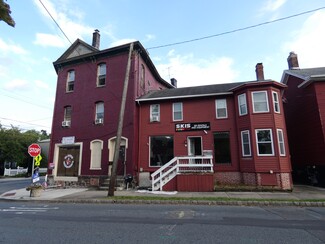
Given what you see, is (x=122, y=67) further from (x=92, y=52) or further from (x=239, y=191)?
(x=239, y=191)

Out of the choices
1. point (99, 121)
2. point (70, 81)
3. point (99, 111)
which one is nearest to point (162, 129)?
point (99, 121)

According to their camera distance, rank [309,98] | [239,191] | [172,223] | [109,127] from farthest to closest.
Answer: [109,127] < [309,98] < [239,191] < [172,223]

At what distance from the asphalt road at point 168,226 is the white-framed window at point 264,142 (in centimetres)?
546

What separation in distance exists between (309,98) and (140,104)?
1267 centimetres

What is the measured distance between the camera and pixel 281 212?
26.3 feet

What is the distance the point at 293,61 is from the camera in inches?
814

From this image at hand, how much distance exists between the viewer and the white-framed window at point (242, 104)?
49.4ft

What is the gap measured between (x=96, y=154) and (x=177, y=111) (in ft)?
23.7

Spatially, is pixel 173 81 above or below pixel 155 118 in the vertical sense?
above

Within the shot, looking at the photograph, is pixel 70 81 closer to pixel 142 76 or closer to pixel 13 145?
pixel 142 76

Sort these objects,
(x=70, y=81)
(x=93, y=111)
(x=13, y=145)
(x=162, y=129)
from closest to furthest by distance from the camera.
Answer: (x=162, y=129) → (x=93, y=111) → (x=70, y=81) → (x=13, y=145)

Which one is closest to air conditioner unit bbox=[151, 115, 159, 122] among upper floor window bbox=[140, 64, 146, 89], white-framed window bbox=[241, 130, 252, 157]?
upper floor window bbox=[140, 64, 146, 89]

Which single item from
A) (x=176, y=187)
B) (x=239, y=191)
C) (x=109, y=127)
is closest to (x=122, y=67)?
(x=109, y=127)

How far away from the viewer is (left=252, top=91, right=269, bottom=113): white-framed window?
1446cm
